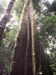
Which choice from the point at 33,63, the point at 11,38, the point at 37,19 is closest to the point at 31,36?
the point at 33,63

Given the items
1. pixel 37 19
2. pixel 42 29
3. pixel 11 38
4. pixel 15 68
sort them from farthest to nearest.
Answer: pixel 11 38
pixel 37 19
pixel 42 29
pixel 15 68

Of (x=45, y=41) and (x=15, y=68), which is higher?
(x=45, y=41)

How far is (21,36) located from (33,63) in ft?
4.49

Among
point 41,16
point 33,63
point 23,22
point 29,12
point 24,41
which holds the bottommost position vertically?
point 33,63

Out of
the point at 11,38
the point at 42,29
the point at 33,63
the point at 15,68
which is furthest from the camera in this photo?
the point at 11,38

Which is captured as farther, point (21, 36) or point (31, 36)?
point (31, 36)

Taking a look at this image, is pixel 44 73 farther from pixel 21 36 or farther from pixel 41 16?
pixel 41 16

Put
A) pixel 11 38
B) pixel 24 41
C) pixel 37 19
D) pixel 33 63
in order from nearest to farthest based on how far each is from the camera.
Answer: pixel 33 63, pixel 24 41, pixel 37 19, pixel 11 38

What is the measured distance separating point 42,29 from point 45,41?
912mm

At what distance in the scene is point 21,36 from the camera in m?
Result: 5.68

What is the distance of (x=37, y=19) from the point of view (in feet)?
32.4

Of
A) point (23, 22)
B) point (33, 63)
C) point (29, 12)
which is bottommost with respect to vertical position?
point (33, 63)

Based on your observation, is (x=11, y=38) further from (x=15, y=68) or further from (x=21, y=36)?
(x=15, y=68)

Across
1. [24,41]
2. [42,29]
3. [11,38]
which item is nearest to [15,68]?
[24,41]
